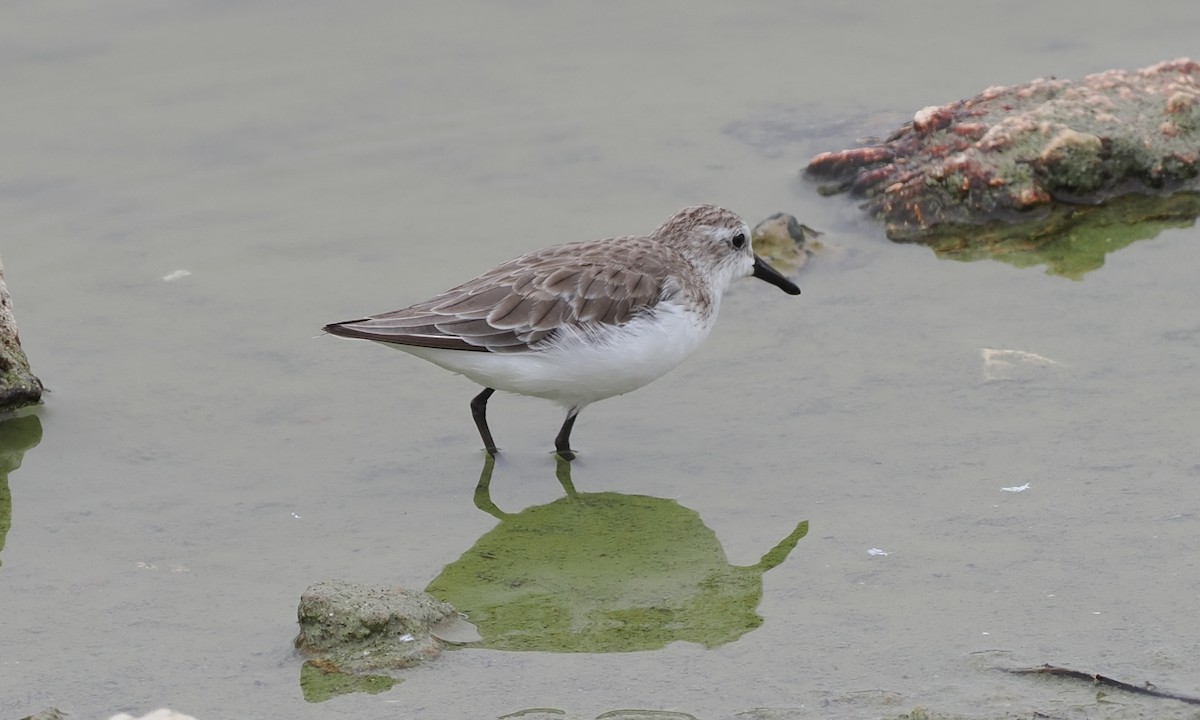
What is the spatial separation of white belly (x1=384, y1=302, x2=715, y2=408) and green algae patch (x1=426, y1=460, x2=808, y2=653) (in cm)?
48

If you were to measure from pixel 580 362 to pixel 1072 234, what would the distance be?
12.6ft

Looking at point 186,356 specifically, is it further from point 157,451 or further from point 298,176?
point 298,176

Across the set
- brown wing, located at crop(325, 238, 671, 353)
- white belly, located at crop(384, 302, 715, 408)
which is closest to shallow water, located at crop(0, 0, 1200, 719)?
white belly, located at crop(384, 302, 715, 408)

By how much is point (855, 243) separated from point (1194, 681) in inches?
185

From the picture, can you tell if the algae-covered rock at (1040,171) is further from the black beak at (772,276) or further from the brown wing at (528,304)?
the brown wing at (528,304)

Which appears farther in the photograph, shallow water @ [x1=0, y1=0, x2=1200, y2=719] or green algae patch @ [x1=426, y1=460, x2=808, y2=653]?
green algae patch @ [x1=426, y1=460, x2=808, y2=653]

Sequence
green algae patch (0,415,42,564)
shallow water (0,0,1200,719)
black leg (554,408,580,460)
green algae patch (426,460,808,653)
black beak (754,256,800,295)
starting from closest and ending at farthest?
shallow water (0,0,1200,719) < green algae patch (426,460,808,653) < green algae patch (0,415,42,564) < black leg (554,408,580,460) < black beak (754,256,800,295)

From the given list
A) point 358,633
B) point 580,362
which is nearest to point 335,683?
point 358,633

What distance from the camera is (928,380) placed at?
757cm

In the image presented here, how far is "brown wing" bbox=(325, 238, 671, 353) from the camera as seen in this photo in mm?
6762

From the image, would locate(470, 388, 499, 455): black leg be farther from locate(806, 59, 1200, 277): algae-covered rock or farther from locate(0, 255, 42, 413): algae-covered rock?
locate(806, 59, 1200, 277): algae-covered rock

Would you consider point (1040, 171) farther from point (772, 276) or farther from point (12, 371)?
point (12, 371)

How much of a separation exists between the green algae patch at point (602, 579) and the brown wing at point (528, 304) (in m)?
0.71

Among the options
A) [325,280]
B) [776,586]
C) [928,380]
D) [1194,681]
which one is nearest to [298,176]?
[325,280]
